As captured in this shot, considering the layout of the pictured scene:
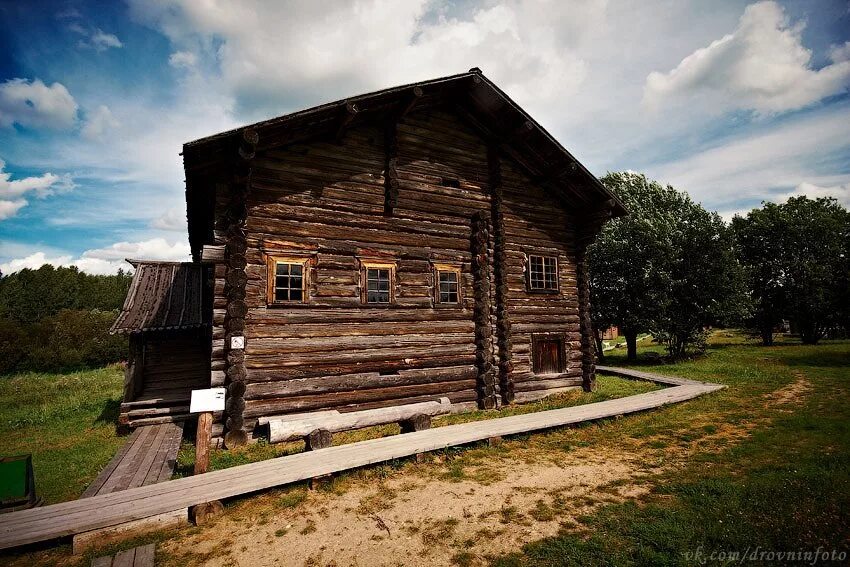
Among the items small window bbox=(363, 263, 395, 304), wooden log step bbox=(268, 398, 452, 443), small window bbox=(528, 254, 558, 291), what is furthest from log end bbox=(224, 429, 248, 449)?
small window bbox=(528, 254, 558, 291)

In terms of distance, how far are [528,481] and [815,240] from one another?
4224 cm

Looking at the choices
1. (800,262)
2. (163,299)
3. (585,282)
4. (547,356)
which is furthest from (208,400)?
(800,262)

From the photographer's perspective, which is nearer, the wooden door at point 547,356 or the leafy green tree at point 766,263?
the wooden door at point 547,356

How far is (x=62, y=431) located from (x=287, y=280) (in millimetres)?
8758

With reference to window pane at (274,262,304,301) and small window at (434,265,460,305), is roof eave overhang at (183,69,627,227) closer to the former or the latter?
window pane at (274,262,304,301)

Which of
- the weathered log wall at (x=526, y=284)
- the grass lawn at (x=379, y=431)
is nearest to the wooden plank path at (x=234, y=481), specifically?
the grass lawn at (x=379, y=431)

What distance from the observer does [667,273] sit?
78.0ft

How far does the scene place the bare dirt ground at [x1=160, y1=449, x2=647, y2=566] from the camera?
4934 millimetres

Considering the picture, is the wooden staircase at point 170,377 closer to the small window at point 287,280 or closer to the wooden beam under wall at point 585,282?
the small window at point 287,280

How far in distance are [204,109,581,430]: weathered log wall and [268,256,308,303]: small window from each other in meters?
0.19

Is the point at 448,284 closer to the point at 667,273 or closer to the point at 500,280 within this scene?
the point at 500,280

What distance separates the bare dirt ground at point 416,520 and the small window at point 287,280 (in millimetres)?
5048

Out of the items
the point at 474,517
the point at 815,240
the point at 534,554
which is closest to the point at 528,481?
the point at 474,517

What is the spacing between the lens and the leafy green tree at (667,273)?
947 inches
